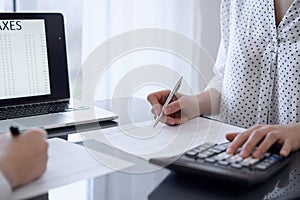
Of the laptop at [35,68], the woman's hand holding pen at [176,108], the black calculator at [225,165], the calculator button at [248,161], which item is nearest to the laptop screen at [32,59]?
the laptop at [35,68]

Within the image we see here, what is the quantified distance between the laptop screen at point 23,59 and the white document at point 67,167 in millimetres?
376

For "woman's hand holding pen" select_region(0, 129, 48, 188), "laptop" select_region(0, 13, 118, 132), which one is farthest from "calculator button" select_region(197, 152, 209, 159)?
"laptop" select_region(0, 13, 118, 132)

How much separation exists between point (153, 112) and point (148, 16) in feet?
3.67

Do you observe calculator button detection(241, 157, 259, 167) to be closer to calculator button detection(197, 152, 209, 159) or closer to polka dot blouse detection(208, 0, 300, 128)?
calculator button detection(197, 152, 209, 159)

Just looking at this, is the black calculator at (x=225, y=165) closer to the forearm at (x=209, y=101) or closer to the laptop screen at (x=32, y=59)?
the forearm at (x=209, y=101)

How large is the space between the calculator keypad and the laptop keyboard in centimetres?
48

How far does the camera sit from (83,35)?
2.13 metres

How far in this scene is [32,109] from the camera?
118 centimetres

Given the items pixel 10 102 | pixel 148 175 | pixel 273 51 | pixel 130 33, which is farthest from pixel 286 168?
pixel 130 33

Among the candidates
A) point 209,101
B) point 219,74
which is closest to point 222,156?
point 209,101

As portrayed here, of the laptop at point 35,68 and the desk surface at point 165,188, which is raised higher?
the laptop at point 35,68

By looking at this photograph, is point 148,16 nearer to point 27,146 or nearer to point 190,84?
point 190,84

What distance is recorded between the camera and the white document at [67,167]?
0.68 metres

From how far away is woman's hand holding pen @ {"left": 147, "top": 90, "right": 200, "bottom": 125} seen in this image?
109 centimetres
